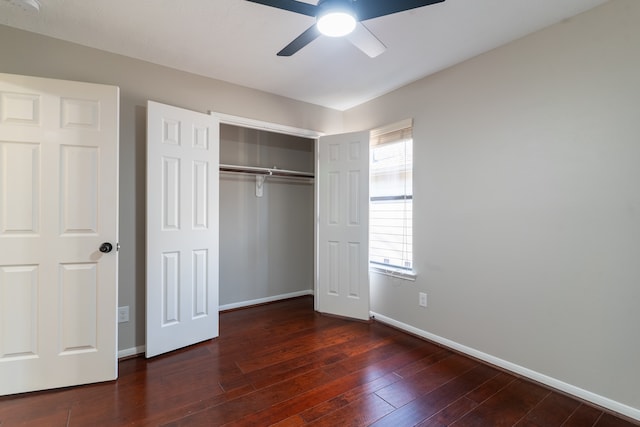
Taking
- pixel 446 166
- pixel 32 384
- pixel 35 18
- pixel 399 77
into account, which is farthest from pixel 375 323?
pixel 35 18

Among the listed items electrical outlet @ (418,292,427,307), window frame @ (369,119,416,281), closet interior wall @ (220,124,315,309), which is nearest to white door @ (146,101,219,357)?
closet interior wall @ (220,124,315,309)

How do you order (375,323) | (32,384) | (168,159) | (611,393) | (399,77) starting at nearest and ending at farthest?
1. (611,393)
2. (32,384)
3. (168,159)
4. (399,77)
5. (375,323)

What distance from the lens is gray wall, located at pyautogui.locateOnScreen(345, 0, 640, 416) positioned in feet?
5.86

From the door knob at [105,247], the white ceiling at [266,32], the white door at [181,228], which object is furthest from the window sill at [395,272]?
the door knob at [105,247]

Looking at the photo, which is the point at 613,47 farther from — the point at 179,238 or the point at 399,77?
the point at 179,238

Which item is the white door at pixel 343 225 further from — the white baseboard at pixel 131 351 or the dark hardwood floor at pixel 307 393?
the white baseboard at pixel 131 351

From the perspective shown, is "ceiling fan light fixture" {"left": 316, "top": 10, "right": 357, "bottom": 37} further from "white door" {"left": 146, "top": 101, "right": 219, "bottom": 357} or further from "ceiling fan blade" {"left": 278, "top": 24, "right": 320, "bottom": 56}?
"white door" {"left": 146, "top": 101, "right": 219, "bottom": 357}

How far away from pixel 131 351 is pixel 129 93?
2221 mm

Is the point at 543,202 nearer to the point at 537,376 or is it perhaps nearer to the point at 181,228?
the point at 537,376

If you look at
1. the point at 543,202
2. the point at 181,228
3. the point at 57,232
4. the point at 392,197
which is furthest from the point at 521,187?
the point at 57,232

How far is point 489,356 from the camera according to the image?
2363 millimetres

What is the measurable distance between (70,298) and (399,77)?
11.0 ft

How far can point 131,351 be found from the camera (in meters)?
2.48

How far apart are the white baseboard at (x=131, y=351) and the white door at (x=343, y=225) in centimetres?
188
